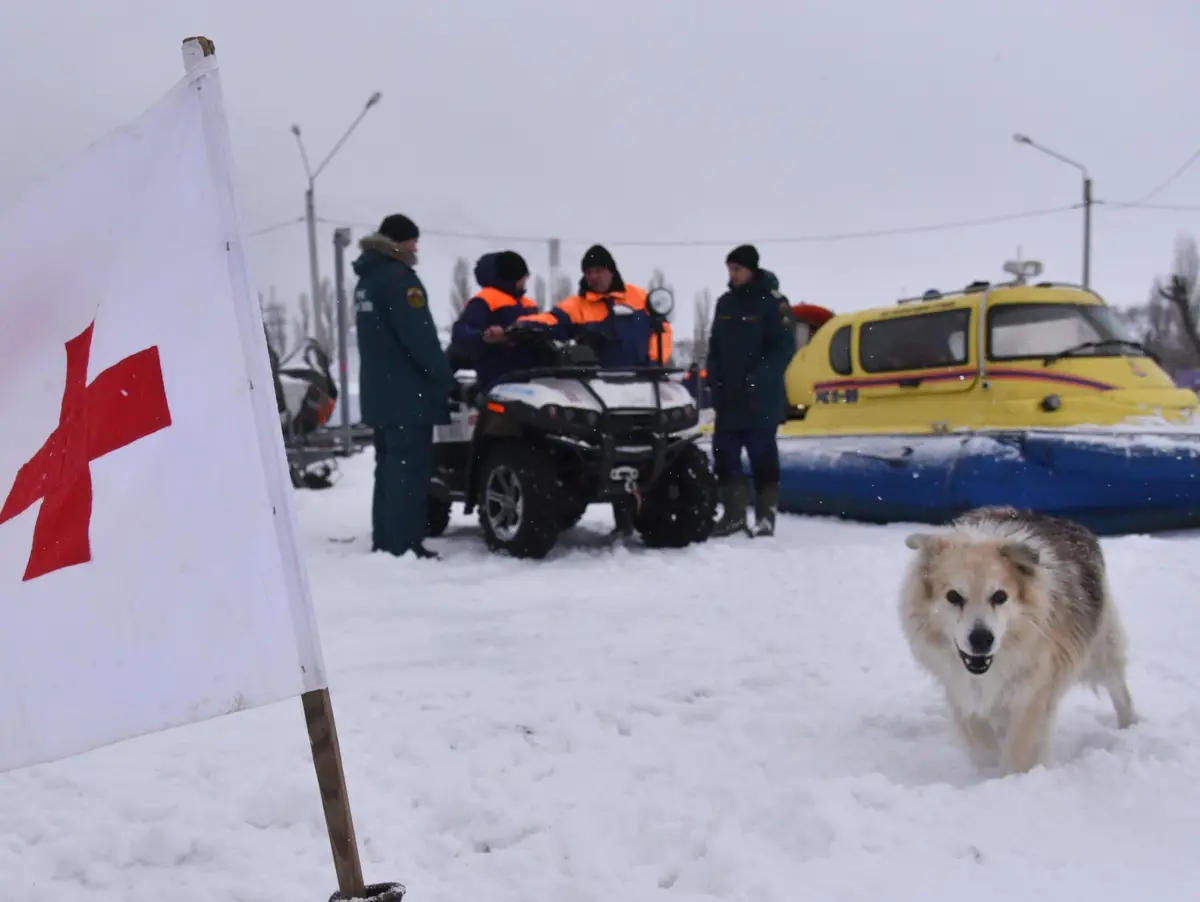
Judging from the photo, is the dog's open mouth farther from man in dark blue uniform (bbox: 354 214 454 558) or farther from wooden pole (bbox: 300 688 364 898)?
man in dark blue uniform (bbox: 354 214 454 558)

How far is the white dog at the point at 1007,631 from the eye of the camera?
3.08 meters

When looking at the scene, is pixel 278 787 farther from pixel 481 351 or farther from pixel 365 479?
pixel 365 479

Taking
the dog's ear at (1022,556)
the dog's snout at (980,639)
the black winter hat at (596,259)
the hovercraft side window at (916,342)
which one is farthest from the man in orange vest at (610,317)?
the dog's snout at (980,639)

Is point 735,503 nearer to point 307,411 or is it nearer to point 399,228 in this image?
point 399,228

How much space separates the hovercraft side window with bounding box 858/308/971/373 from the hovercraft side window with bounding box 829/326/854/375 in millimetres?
189

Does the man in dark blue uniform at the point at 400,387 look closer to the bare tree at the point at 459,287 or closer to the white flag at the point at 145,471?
the white flag at the point at 145,471

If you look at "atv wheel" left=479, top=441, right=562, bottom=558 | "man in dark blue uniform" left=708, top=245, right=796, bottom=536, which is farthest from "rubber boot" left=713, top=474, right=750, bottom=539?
"atv wheel" left=479, top=441, right=562, bottom=558

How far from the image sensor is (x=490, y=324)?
24.6ft

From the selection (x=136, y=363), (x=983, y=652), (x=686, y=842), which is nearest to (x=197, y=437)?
(x=136, y=363)

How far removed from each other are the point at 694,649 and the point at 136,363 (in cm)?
312

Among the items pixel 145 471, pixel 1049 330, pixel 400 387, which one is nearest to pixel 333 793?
pixel 145 471

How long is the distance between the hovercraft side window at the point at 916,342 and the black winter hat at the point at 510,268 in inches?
153

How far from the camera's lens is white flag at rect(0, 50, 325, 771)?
6.12 ft

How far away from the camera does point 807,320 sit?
13703 millimetres
